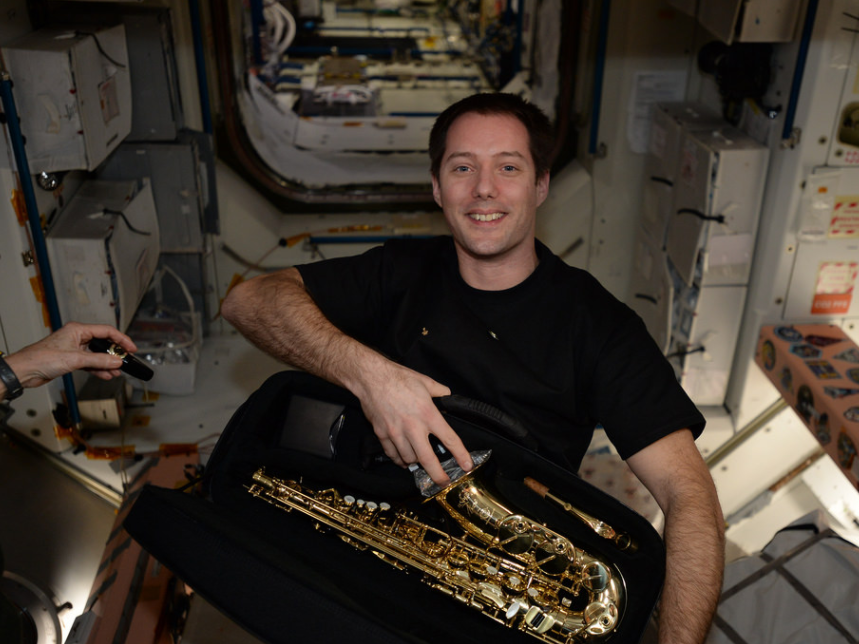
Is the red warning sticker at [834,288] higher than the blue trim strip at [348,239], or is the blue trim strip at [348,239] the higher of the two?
the red warning sticker at [834,288]

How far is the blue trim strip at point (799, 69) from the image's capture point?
3039mm

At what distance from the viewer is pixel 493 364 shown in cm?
205

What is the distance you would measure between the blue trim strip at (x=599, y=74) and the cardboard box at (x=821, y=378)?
155 centimetres

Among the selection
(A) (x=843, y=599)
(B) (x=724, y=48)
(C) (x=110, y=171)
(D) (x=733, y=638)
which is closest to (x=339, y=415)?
(D) (x=733, y=638)

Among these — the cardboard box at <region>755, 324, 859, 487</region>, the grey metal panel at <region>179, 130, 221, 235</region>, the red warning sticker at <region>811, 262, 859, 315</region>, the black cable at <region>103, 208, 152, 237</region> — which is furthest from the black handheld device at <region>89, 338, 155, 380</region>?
the red warning sticker at <region>811, 262, 859, 315</region>

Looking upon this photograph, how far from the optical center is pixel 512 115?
2.23 metres

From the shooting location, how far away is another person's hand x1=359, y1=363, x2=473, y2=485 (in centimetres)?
171

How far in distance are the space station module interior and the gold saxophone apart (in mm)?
795

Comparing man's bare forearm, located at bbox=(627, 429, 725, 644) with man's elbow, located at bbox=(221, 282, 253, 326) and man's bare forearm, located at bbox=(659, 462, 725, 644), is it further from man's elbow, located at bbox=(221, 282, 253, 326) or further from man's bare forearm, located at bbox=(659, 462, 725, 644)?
man's elbow, located at bbox=(221, 282, 253, 326)

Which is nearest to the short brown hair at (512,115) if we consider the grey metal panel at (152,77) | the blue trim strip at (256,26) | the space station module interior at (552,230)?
the space station module interior at (552,230)

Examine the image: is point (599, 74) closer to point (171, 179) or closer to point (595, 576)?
point (171, 179)

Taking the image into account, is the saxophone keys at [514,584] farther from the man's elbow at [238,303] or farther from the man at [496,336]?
the man's elbow at [238,303]

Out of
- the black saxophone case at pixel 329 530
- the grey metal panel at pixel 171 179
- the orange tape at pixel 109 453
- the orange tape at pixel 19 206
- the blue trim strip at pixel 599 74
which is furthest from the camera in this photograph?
the blue trim strip at pixel 599 74

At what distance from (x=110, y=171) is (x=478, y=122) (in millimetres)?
2456
